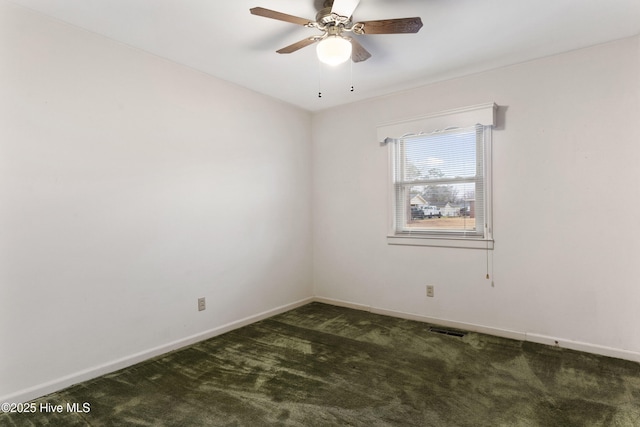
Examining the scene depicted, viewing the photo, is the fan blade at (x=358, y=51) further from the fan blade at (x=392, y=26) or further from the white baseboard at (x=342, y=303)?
the white baseboard at (x=342, y=303)

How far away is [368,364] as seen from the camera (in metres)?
2.70

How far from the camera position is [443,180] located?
3627 millimetres

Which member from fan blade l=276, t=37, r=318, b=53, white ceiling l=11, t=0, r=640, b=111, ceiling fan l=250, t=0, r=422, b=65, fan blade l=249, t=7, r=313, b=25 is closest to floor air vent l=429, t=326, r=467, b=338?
white ceiling l=11, t=0, r=640, b=111

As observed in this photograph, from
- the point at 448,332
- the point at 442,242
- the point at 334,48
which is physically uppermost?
the point at 334,48

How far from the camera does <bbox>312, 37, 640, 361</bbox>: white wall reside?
2.75 metres

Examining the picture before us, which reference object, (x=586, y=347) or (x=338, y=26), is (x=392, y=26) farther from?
(x=586, y=347)

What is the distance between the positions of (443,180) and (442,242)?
65 centimetres

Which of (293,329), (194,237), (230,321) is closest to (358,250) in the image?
(293,329)

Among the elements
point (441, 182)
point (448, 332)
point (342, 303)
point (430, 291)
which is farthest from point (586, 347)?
point (342, 303)

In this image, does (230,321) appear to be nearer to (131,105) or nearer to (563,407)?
(131,105)

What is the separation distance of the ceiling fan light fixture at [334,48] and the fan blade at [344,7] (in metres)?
0.14

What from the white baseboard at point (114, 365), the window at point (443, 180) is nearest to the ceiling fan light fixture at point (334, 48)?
the window at point (443, 180)

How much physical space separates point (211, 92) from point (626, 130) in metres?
3.58

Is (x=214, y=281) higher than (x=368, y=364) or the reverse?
higher
